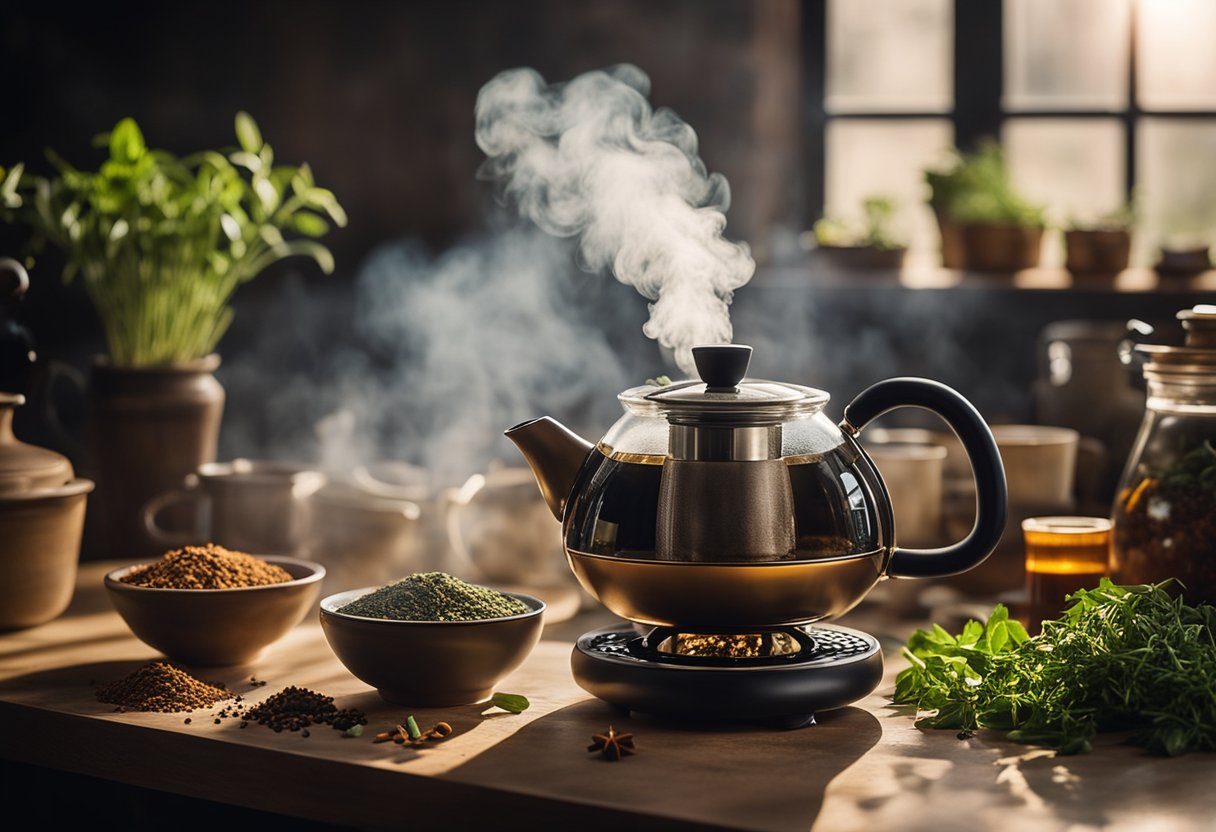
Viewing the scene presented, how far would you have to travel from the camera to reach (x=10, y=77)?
91.0 inches

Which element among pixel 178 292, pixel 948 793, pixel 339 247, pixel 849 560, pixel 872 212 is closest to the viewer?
pixel 948 793

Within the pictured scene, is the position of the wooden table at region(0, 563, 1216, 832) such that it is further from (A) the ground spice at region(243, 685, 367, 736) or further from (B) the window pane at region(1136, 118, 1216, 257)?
(B) the window pane at region(1136, 118, 1216, 257)

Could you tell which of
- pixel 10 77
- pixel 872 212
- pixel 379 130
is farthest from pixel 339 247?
pixel 872 212

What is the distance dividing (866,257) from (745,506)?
1867mm

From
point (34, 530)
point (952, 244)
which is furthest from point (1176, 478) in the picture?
point (952, 244)

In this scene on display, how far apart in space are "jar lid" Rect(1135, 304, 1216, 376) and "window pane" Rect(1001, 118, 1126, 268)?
160 cm

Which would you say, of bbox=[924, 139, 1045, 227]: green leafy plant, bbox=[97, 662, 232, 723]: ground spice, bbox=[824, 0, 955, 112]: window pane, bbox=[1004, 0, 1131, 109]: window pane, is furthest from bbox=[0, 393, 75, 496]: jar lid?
bbox=[1004, 0, 1131, 109]: window pane

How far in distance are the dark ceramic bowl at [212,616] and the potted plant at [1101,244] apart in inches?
72.1

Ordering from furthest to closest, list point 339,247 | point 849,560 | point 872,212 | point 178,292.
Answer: point 872,212
point 339,247
point 178,292
point 849,560

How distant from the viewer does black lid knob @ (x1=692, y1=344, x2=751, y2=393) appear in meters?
1.17

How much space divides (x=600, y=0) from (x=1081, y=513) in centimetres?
141

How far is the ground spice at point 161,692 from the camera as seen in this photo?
126cm

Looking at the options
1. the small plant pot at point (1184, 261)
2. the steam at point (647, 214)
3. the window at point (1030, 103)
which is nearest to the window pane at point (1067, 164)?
the window at point (1030, 103)

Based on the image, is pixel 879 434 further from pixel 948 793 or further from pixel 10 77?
pixel 10 77
